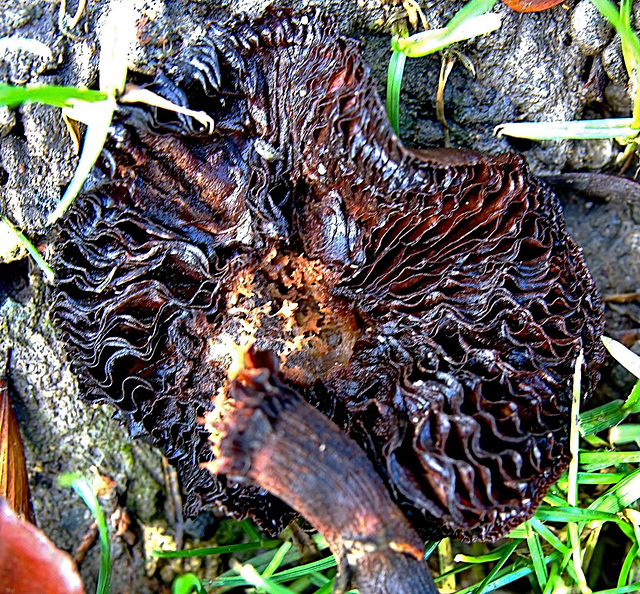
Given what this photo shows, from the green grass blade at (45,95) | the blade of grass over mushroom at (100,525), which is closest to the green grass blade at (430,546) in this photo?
the blade of grass over mushroom at (100,525)

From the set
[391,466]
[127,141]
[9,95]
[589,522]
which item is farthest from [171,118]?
[589,522]

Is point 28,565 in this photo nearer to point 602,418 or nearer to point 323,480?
point 323,480

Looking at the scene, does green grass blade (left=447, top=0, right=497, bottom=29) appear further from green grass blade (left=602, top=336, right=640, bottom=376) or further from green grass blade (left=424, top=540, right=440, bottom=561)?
green grass blade (left=424, top=540, right=440, bottom=561)

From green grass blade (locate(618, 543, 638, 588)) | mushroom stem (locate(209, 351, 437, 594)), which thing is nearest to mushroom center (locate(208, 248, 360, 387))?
mushroom stem (locate(209, 351, 437, 594))

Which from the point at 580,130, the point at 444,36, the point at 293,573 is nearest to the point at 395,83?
the point at 444,36

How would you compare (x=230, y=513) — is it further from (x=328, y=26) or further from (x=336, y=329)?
(x=328, y=26)

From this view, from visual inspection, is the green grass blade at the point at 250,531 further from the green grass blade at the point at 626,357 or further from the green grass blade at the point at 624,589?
the green grass blade at the point at 626,357

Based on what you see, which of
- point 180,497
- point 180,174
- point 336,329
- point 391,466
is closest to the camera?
point 391,466
